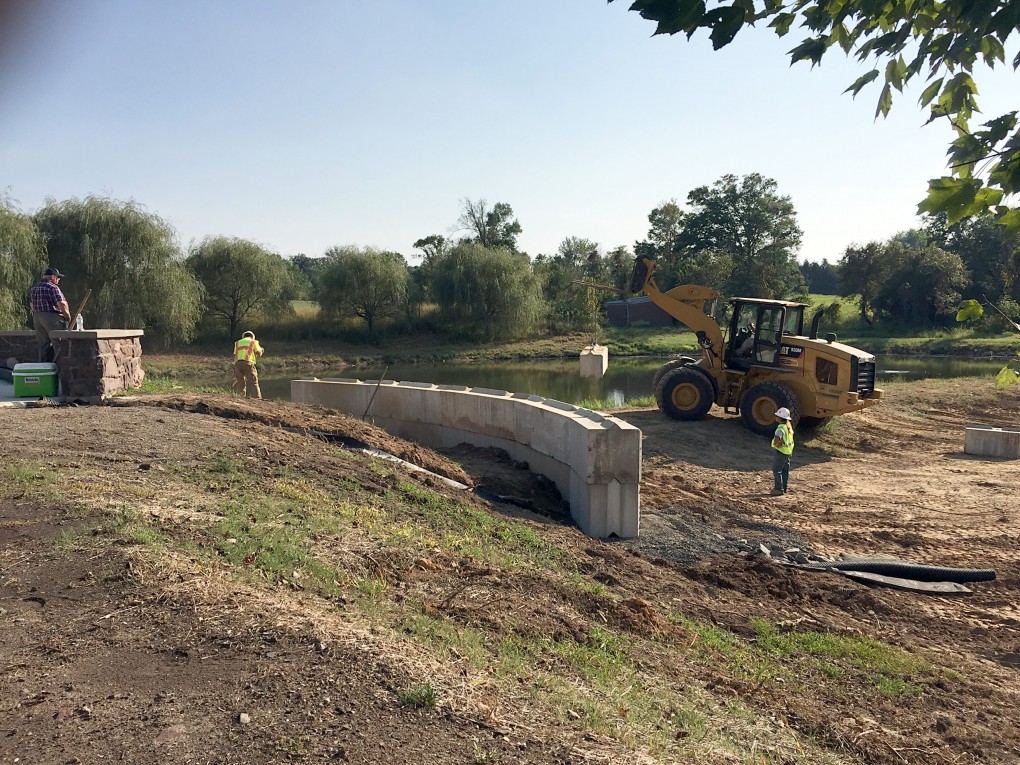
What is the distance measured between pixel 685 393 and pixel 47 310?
11.6 meters

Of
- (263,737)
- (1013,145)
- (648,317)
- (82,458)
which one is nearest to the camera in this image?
(1013,145)

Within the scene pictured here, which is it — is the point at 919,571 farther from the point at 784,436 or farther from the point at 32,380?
the point at 32,380

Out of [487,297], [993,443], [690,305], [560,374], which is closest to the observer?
[993,443]

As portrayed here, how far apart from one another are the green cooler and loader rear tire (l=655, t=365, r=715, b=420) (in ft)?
36.8

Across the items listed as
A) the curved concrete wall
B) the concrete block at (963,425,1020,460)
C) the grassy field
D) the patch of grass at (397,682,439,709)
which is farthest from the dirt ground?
the grassy field

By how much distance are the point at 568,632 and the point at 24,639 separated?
2.91m

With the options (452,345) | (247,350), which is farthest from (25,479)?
(452,345)

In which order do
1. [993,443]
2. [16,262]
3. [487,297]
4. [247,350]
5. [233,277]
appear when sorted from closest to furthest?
[247,350], [993,443], [16,262], [233,277], [487,297]

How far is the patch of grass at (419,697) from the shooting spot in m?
3.40

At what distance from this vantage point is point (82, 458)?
7074 millimetres

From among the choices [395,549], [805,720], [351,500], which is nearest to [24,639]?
[395,549]

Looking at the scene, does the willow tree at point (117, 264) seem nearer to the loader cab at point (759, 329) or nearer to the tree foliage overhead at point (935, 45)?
the loader cab at point (759, 329)

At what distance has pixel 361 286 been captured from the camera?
48.2 m

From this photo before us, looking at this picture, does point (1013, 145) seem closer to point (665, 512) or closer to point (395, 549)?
point (395, 549)
